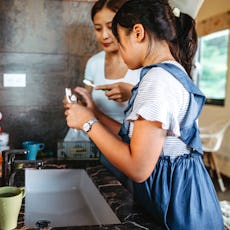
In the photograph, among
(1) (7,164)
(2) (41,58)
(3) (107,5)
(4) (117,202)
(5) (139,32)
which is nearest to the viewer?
(5) (139,32)

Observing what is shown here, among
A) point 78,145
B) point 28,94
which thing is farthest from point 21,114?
point 78,145

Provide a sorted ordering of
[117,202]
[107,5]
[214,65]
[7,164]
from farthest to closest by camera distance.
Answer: [214,65] → [107,5] → [7,164] → [117,202]

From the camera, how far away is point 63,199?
4.56ft

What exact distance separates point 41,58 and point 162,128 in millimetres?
1099

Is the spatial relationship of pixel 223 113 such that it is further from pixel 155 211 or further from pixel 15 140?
pixel 155 211

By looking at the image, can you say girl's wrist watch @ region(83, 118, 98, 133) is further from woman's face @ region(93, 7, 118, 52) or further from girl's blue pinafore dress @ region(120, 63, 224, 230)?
woman's face @ region(93, 7, 118, 52)

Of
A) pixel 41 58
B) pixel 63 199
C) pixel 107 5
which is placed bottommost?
pixel 63 199

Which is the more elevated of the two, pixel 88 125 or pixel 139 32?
pixel 139 32

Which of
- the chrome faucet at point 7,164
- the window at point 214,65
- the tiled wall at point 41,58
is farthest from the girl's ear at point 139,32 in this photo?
the window at point 214,65

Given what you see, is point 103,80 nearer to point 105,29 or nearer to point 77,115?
point 105,29

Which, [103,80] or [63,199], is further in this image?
[103,80]

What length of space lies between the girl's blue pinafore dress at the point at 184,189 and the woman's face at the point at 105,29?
72cm

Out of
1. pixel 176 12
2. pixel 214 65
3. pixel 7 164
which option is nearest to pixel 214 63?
pixel 214 65

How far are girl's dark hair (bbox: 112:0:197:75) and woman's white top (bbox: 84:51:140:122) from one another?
560mm
